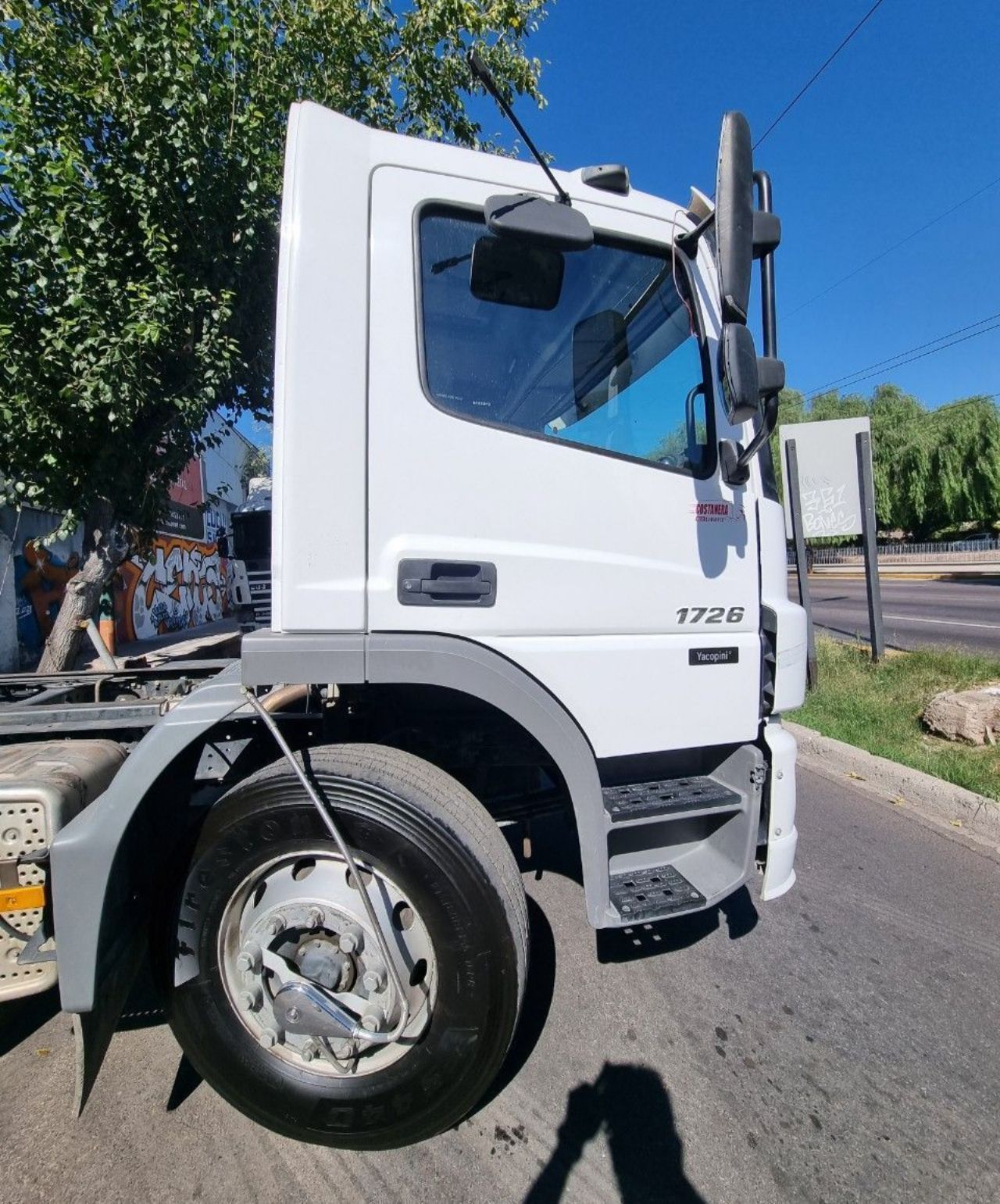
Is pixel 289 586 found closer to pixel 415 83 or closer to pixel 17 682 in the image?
pixel 17 682

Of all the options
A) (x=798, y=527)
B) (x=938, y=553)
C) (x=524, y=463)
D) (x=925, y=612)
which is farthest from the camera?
(x=938, y=553)

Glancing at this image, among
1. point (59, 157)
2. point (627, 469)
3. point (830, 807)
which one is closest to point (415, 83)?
point (59, 157)

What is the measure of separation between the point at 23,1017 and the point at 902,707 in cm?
681

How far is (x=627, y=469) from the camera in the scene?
214 centimetres

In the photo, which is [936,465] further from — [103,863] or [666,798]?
[103,863]

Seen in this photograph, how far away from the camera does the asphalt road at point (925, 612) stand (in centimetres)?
1091

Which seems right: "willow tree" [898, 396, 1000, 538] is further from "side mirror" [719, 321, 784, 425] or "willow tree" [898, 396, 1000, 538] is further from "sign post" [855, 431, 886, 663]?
"side mirror" [719, 321, 784, 425]

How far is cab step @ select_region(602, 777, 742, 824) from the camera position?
220 centimetres

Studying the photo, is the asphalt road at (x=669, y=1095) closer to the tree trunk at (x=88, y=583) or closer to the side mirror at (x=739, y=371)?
the side mirror at (x=739, y=371)

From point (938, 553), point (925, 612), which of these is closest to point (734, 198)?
point (925, 612)

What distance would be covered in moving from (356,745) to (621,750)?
91cm

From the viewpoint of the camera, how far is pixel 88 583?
18.4 feet

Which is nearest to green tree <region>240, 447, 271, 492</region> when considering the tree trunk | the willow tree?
the tree trunk

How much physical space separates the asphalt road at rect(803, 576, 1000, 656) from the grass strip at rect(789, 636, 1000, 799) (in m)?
2.10
